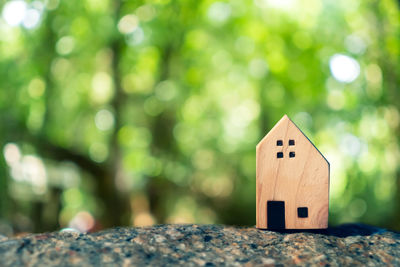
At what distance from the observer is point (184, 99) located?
834cm

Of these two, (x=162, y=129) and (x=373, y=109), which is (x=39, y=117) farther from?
(x=373, y=109)

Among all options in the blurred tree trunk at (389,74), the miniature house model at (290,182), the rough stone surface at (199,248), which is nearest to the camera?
the rough stone surface at (199,248)

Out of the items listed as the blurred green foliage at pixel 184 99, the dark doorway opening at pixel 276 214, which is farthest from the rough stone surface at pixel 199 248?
the blurred green foliage at pixel 184 99

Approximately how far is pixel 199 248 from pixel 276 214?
0.66m

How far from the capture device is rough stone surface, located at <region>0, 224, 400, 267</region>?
2.04 m

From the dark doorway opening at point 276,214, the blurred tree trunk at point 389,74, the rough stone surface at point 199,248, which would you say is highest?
the blurred tree trunk at point 389,74

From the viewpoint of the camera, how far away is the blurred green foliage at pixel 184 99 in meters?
7.80

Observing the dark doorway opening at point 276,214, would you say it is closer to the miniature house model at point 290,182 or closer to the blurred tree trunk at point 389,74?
the miniature house model at point 290,182

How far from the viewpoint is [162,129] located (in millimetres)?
8477

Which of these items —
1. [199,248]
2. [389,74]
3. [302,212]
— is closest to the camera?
[199,248]

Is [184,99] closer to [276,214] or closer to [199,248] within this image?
[276,214]

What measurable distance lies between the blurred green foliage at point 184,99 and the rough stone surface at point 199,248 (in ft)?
18.9

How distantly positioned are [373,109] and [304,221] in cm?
624

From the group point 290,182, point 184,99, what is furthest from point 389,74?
point 290,182
